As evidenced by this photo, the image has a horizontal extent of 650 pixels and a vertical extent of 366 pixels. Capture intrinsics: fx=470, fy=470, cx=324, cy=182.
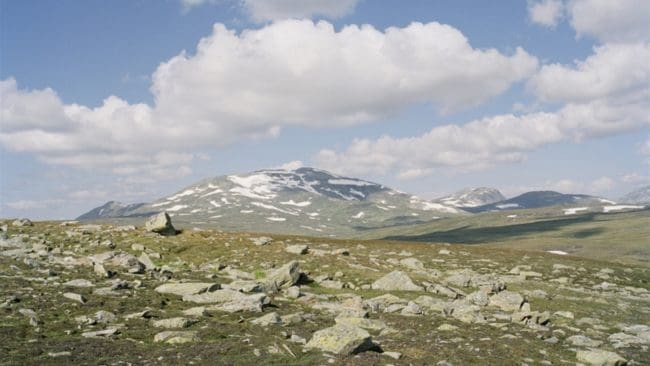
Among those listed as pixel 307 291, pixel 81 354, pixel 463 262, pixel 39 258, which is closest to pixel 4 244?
pixel 39 258

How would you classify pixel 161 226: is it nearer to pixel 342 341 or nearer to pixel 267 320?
pixel 267 320

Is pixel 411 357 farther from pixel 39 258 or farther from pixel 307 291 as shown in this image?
pixel 39 258

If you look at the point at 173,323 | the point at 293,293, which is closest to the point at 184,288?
the point at 293,293

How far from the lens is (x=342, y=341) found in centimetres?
1820

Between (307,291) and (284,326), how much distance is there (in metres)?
11.5

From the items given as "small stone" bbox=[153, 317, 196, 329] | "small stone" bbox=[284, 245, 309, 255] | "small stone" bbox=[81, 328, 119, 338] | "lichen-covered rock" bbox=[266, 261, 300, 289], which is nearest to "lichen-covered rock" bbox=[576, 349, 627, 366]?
"small stone" bbox=[153, 317, 196, 329]

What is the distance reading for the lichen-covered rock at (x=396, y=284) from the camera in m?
36.1

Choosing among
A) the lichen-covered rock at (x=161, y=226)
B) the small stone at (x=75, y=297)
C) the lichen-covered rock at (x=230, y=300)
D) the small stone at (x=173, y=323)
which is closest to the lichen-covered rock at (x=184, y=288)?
the lichen-covered rock at (x=230, y=300)

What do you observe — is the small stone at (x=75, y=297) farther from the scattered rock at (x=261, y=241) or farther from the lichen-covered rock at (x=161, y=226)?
the lichen-covered rock at (x=161, y=226)

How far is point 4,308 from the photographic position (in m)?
20.5

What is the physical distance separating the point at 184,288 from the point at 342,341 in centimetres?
1378

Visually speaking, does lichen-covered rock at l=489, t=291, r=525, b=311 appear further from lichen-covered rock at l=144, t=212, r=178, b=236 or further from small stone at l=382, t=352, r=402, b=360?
lichen-covered rock at l=144, t=212, r=178, b=236

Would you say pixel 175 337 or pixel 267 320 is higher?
pixel 175 337

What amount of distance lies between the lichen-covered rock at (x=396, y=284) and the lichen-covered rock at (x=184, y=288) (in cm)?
1340
